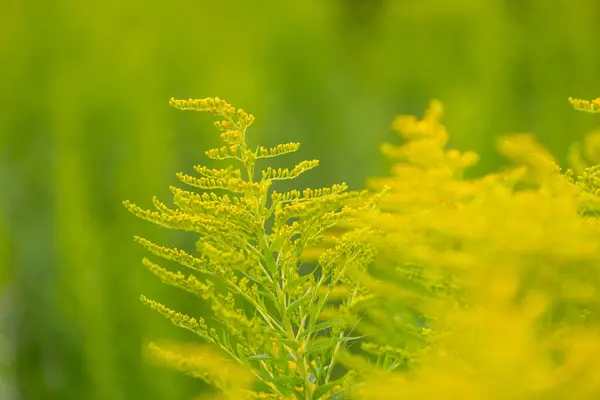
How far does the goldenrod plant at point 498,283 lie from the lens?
49 cm

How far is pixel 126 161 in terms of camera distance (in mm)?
2475

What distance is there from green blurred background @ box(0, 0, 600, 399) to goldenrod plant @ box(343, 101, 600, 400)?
157cm

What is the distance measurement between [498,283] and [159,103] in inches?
81.4

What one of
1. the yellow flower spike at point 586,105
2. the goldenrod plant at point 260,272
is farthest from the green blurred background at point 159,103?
the goldenrod plant at point 260,272

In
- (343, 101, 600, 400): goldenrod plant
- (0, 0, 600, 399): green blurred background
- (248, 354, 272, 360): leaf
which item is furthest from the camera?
(0, 0, 600, 399): green blurred background

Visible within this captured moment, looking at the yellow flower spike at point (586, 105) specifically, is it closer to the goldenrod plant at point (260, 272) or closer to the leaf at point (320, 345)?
the goldenrod plant at point (260, 272)

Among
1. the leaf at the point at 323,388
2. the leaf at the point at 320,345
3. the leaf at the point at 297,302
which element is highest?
the leaf at the point at 297,302

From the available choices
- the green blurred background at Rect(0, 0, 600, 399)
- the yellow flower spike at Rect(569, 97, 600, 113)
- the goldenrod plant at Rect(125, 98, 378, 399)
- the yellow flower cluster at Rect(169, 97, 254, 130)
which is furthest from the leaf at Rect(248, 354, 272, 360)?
the green blurred background at Rect(0, 0, 600, 399)

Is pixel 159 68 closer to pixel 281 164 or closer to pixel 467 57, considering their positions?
pixel 281 164

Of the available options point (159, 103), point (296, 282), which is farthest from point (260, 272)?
point (159, 103)

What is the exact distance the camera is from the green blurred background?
2.36m

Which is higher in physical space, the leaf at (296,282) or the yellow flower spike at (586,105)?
the yellow flower spike at (586,105)

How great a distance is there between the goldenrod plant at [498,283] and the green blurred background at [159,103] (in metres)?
1.57

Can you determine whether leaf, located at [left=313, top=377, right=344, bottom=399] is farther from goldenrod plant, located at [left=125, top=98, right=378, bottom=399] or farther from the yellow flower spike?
the yellow flower spike
